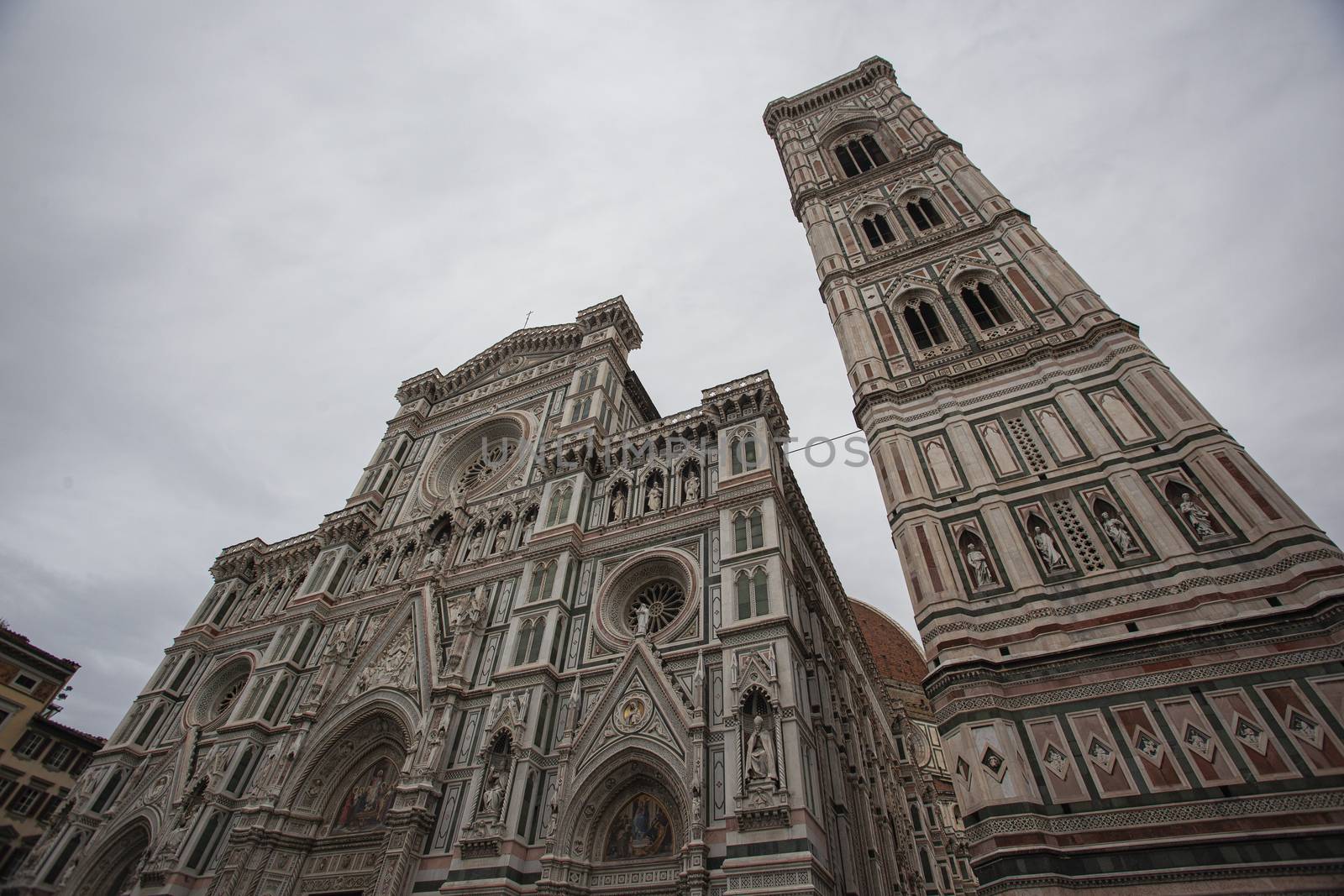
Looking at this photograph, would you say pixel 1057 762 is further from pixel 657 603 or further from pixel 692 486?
pixel 692 486

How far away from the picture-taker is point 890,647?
53.2 metres

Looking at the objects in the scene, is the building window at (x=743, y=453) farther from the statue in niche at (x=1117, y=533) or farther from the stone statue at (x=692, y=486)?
the statue in niche at (x=1117, y=533)

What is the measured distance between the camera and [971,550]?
41.7ft

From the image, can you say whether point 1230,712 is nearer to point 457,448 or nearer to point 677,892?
point 677,892

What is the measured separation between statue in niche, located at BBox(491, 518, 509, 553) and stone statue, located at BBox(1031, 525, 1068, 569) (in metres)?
14.8

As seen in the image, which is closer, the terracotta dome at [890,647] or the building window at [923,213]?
the building window at [923,213]

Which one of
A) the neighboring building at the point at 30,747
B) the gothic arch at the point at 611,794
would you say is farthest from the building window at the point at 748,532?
the neighboring building at the point at 30,747

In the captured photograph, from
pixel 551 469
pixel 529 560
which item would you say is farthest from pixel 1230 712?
pixel 551 469

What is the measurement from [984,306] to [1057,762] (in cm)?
1194

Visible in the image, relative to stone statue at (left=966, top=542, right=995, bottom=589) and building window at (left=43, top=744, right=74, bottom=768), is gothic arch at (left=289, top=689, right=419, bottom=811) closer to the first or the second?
stone statue at (left=966, top=542, right=995, bottom=589)

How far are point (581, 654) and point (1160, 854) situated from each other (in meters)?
11.4

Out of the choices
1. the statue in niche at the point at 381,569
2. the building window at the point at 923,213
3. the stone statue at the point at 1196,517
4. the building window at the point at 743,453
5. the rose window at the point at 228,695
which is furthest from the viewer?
the statue in niche at the point at 381,569

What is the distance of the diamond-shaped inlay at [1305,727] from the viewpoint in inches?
338

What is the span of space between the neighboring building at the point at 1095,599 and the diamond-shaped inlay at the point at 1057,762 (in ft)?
0.11
